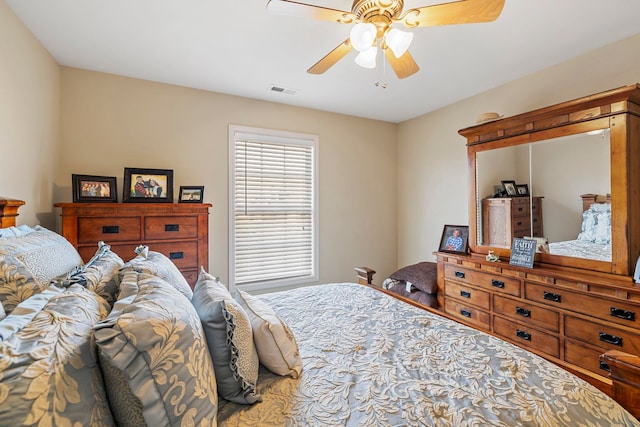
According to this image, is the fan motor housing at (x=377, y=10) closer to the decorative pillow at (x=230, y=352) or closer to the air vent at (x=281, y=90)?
the decorative pillow at (x=230, y=352)

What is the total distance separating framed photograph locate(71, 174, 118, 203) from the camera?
238 centimetres

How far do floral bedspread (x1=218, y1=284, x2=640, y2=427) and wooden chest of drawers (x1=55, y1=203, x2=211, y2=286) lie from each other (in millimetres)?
1505

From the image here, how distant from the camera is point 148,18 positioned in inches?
77.0

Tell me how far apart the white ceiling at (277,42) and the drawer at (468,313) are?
2.15 metres

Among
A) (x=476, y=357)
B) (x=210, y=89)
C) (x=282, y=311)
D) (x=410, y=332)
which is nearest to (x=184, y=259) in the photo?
(x=282, y=311)

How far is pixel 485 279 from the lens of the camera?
8.22 feet

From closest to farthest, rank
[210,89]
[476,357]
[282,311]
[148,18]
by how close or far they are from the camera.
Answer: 1. [476,357]
2. [282,311]
3. [148,18]
4. [210,89]

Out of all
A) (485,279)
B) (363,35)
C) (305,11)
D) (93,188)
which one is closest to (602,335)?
(485,279)

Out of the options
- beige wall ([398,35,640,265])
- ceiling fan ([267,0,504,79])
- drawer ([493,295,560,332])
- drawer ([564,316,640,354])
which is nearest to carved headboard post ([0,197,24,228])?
ceiling fan ([267,0,504,79])

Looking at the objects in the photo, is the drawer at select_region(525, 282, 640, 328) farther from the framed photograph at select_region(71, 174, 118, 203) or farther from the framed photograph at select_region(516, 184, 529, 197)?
the framed photograph at select_region(71, 174, 118, 203)

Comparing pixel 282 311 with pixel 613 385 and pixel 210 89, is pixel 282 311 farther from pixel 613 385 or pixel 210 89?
pixel 210 89

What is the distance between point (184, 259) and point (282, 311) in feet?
4.17

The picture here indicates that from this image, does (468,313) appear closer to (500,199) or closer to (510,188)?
(500,199)

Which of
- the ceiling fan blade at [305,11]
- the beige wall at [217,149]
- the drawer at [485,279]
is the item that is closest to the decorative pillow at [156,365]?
the ceiling fan blade at [305,11]
